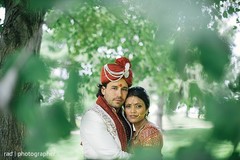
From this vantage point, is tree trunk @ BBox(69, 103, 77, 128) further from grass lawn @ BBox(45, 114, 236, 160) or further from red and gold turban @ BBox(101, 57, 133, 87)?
red and gold turban @ BBox(101, 57, 133, 87)

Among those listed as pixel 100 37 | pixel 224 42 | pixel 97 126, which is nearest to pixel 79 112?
pixel 224 42

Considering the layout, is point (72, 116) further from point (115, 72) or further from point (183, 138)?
point (115, 72)

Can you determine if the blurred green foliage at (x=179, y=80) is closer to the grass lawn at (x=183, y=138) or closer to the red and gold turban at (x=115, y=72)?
the grass lawn at (x=183, y=138)

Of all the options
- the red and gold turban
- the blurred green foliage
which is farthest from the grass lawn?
the red and gold turban

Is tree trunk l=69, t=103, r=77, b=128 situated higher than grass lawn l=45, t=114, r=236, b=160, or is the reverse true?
tree trunk l=69, t=103, r=77, b=128

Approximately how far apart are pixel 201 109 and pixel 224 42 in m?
0.06

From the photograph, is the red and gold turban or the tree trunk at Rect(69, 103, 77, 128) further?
the red and gold turban

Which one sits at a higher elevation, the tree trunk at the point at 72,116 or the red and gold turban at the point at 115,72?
the red and gold turban at the point at 115,72

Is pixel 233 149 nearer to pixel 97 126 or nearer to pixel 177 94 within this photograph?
pixel 177 94

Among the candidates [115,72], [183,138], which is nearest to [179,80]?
[183,138]

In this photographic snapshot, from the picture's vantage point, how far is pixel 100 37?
4859 mm

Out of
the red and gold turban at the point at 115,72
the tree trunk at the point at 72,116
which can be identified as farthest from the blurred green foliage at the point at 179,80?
the red and gold turban at the point at 115,72

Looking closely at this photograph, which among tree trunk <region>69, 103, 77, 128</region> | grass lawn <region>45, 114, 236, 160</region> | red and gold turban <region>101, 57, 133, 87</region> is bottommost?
grass lawn <region>45, 114, 236, 160</region>

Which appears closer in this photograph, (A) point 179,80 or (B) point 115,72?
(A) point 179,80
